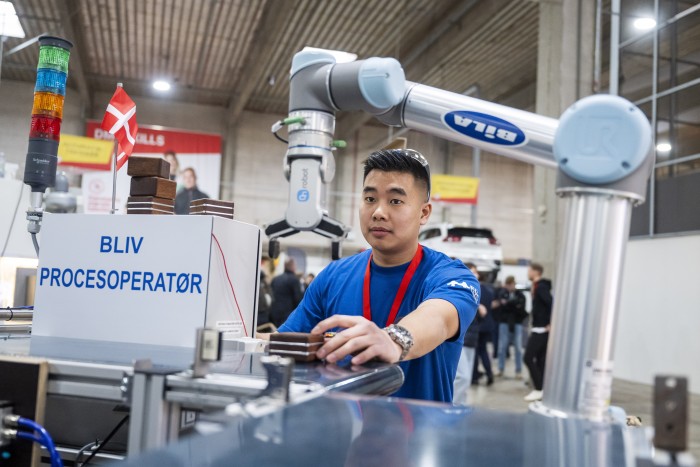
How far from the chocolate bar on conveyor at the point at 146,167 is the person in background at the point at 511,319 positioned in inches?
339

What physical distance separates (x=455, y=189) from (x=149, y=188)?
41.3 ft

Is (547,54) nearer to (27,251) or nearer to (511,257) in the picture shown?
(27,251)

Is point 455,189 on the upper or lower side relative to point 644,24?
lower

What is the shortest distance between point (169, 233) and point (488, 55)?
46.8 feet

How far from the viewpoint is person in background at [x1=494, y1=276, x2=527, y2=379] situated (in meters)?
9.88

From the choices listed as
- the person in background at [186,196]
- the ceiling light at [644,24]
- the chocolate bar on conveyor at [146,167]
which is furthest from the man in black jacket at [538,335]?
the chocolate bar on conveyor at [146,167]

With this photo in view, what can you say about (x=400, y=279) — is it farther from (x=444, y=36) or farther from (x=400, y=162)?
(x=444, y=36)

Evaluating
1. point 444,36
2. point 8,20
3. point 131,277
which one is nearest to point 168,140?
point 444,36

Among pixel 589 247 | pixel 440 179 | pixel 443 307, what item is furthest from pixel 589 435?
pixel 440 179

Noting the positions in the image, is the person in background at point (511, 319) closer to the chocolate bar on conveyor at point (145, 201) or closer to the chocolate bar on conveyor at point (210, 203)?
the chocolate bar on conveyor at point (210, 203)

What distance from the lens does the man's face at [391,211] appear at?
76.1 inches

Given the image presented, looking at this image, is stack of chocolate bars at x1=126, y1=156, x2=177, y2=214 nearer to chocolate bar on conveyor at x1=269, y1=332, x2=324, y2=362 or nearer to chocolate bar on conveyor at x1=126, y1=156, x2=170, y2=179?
chocolate bar on conveyor at x1=126, y1=156, x2=170, y2=179

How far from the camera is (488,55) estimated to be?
14.8 meters

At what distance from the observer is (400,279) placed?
1.98 metres
